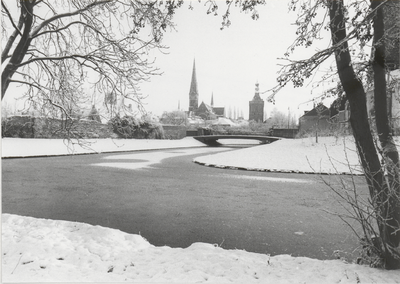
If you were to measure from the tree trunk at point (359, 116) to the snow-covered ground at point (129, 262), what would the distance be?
0.97 ft

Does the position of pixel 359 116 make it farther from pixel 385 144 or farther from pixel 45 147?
pixel 45 147

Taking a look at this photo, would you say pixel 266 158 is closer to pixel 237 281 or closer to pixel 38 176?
pixel 38 176

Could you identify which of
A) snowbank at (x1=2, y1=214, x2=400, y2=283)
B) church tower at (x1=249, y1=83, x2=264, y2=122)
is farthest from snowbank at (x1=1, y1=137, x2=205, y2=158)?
snowbank at (x1=2, y1=214, x2=400, y2=283)

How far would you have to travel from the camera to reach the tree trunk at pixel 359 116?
177 inches

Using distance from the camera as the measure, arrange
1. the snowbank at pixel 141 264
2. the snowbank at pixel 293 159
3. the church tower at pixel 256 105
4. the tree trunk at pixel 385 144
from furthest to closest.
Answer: the snowbank at pixel 293 159, the church tower at pixel 256 105, the tree trunk at pixel 385 144, the snowbank at pixel 141 264

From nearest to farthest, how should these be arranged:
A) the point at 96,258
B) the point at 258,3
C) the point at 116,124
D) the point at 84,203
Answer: the point at 96,258
the point at 258,3
the point at 116,124
the point at 84,203

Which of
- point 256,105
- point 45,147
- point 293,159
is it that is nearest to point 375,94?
point 256,105

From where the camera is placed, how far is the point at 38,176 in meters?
15.5

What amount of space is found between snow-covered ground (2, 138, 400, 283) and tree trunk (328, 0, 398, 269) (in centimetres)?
30

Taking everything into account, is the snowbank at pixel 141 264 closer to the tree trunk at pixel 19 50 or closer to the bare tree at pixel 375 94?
the bare tree at pixel 375 94

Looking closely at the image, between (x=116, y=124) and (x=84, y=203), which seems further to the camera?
Result: (x=84, y=203)

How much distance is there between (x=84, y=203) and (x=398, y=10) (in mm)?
9365

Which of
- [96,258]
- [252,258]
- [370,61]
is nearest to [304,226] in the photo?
[252,258]

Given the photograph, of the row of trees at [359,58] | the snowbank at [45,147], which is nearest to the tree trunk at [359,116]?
the row of trees at [359,58]
